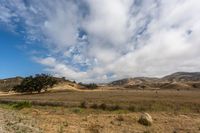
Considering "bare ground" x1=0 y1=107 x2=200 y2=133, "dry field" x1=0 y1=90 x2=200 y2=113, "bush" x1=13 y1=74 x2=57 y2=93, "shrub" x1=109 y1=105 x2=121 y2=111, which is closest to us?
"bare ground" x1=0 y1=107 x2=200 y2=133

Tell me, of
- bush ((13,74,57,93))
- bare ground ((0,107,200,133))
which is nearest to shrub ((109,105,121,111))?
bare ground ((0,107,200,133))

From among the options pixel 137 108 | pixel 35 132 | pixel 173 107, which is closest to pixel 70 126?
pixel 35 132

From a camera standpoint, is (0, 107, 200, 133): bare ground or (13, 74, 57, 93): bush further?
(13, 74, 57, 93): bush

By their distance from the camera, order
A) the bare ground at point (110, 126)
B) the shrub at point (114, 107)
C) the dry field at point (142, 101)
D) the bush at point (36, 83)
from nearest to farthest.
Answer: the bare ground at point (110, 126) < the dry field at point (142, 101) < the shrub at point (114, 107) < the bush at point (36, 83)

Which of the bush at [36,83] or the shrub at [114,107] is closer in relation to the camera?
the shrub at [114,107]

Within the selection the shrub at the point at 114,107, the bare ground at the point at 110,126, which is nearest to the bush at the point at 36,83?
the shrub at the point at 114,107

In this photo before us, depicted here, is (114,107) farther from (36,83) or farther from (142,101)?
(36,83)

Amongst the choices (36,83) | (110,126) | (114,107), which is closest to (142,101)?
(114,107)

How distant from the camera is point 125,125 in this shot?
22.2 metres

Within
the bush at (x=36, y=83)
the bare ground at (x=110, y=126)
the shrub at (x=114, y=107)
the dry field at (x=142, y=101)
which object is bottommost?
the bare ground at (x=110, y=126)

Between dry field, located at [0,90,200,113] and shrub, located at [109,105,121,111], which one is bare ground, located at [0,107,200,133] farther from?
shrub, located at [109,105,121,111]

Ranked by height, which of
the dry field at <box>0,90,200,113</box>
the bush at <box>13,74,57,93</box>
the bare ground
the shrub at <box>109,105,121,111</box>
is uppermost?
the bush at <box>13,74,57,93</box>

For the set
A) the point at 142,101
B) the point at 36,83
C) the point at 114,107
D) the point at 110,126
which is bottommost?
the point at 110,126

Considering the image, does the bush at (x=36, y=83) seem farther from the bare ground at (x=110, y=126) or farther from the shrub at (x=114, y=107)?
the bare ground at (x=110, y=126)
